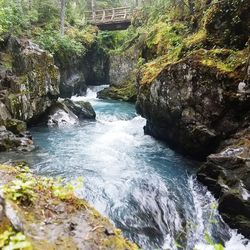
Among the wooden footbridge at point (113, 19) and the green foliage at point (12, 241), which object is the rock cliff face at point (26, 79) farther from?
the wooden footbridge at point (113, 19)

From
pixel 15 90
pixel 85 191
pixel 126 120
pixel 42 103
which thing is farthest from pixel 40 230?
pixel 126 120

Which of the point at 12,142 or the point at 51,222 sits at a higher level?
the point at 51,222

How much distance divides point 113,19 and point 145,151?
68.3 feet

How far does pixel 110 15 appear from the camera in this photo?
30734 mm

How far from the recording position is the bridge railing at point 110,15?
29392 mm

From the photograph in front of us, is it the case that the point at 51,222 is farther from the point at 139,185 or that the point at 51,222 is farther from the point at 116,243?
the point at 139,185

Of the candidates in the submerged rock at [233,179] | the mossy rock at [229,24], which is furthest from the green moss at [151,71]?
the submerged rock at [233,179]

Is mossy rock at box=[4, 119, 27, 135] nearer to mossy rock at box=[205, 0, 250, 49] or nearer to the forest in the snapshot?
the forest

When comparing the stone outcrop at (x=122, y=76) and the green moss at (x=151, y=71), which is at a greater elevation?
the green moss at (x=151, y=71)

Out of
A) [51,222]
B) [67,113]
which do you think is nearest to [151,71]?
[67,113]

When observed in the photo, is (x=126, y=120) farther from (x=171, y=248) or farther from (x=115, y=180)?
(x=171, y=248)

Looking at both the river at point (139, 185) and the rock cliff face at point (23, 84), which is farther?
the rock cliff face at point (23, 84)

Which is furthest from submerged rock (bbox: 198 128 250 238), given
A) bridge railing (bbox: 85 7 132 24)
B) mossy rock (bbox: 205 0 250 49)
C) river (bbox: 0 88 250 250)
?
bridge railing (bbox: 85 7 132 24)

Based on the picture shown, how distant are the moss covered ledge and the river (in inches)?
71.0
